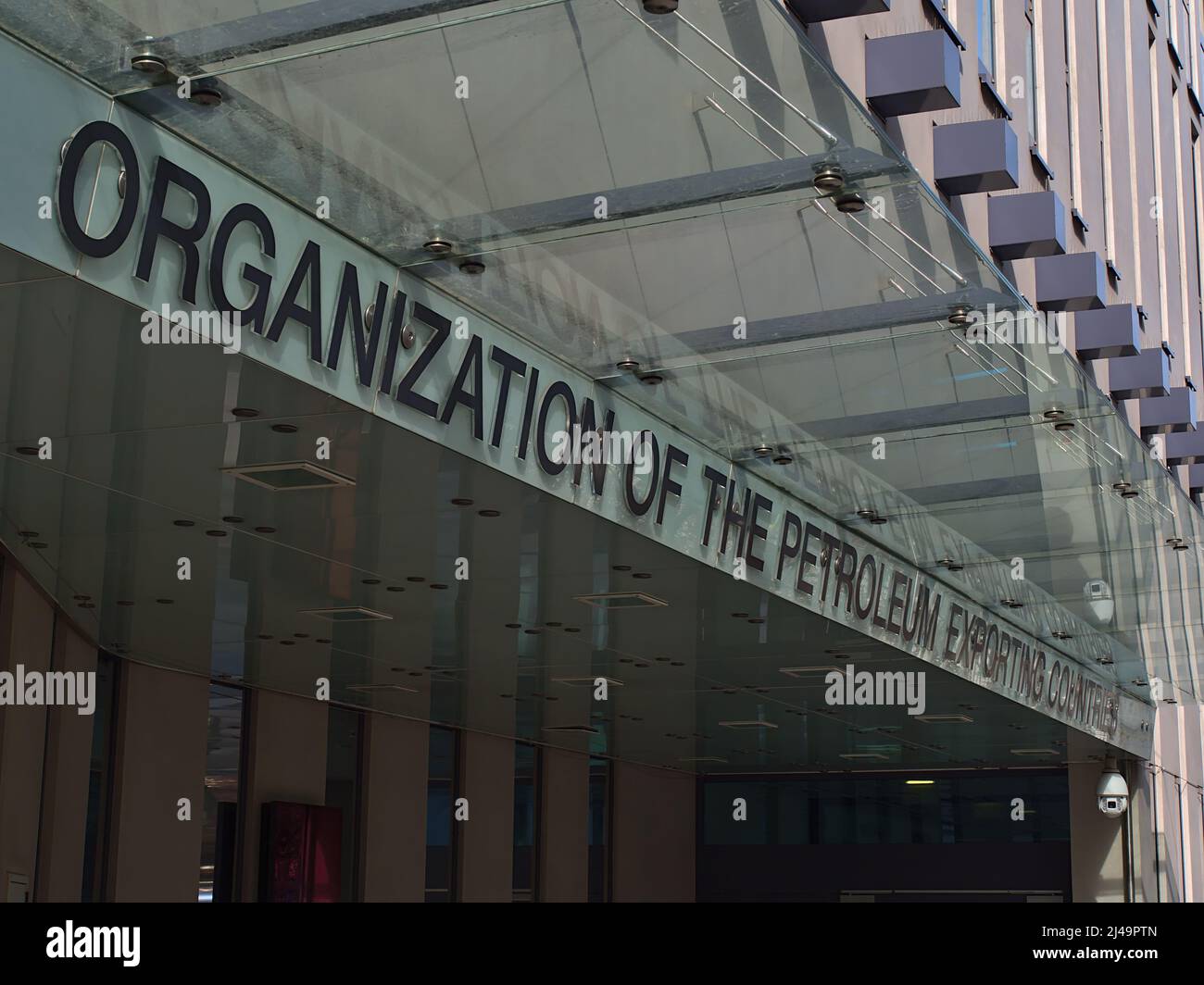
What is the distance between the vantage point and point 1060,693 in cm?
1378

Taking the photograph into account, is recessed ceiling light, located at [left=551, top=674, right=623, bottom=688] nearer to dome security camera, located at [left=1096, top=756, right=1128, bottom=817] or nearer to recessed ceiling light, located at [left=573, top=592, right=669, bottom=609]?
recessed ceiling light, located at [left=573, top=592, right=669, bottom=609]

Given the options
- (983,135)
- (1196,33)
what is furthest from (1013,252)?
(1196,33)

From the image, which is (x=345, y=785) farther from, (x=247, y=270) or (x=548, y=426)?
(x=247, y=270)

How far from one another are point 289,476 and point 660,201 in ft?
7.52

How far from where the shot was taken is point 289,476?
22.1ft

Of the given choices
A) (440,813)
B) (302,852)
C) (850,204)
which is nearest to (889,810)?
(440,813)

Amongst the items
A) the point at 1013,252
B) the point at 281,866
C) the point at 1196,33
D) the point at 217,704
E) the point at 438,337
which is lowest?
the point at 281,866

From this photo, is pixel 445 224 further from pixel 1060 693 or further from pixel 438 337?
pixel 1060 693

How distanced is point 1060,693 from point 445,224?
9.93m

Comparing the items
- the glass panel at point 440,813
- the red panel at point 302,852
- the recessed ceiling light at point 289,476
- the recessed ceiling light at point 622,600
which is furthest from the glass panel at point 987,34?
the glass panel at point 440,813

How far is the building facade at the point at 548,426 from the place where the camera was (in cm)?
460

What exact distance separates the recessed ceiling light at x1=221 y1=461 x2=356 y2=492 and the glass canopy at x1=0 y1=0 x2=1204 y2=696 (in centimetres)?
111

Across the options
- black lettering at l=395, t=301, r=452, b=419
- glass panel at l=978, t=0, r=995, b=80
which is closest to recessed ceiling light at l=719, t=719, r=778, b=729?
glass panel at l=978, t=0, r=995, b=80
